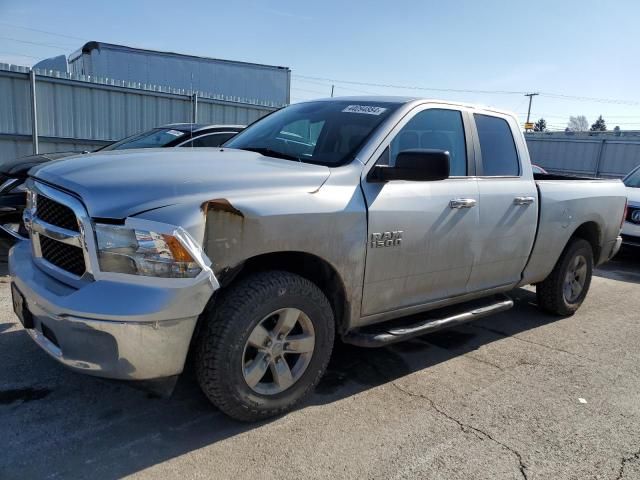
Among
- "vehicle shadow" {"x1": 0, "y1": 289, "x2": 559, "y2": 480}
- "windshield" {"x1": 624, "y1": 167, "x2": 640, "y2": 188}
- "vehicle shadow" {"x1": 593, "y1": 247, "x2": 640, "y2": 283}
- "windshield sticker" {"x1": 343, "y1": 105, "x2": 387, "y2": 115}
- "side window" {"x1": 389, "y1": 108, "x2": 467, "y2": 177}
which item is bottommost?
"vehicle shadow" {"x1": 593, "y1": 247, "x2": 640, "y2": 283}

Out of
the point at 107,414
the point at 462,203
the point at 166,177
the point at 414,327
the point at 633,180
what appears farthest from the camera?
the point at 633,180

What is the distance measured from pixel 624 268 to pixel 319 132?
6.81 metres

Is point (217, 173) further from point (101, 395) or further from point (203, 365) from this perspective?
point (101, 395)

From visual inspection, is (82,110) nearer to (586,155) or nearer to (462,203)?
(462,203)

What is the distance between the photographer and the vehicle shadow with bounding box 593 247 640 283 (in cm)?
775

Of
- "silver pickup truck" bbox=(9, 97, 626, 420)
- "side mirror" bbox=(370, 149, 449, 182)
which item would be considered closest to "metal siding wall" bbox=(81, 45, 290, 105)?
"silver pickup truck" bbox=(9, 97, 626, 420)

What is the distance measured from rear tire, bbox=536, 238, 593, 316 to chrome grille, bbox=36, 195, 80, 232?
4372 millimetres

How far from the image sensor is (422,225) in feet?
11.6

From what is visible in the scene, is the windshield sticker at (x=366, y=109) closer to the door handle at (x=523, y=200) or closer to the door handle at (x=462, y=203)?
the door handle at (x=462, y=203)

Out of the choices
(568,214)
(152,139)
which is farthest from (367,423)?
(152,139)

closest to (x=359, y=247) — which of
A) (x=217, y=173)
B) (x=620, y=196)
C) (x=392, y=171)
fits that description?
(x=392, y=171)

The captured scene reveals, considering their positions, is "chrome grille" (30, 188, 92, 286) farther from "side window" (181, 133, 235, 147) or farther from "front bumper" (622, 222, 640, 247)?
"front bumper" (622, 222, 640, 247)

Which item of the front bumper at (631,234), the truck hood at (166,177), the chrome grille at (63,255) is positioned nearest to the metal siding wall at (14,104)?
the truck hood at (166,177)

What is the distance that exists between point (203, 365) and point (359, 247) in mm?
1136
